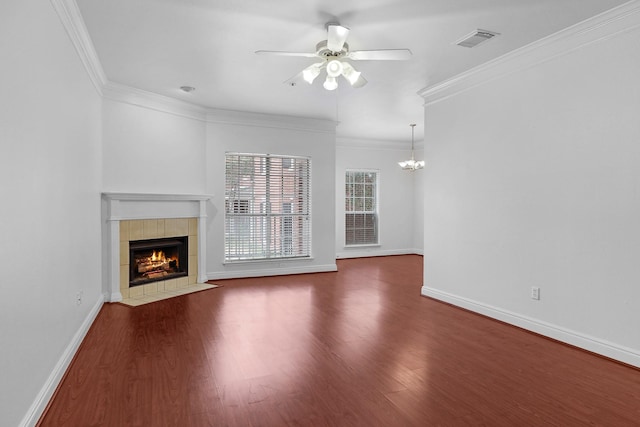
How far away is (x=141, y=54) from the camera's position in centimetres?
402

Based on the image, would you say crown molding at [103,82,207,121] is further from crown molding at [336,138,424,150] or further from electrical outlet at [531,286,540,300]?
electrical outlet at [531,286,540,300]

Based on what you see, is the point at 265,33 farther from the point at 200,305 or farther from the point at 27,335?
the point at 200,305

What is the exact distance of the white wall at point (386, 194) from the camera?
9227 millimetres

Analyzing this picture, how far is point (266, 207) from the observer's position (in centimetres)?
691

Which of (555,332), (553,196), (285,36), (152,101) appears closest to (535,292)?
(555,332)

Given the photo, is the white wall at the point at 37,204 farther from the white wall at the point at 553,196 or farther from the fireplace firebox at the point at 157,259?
the white wall at the point at 553,196

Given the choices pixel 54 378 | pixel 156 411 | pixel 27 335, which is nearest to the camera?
pixel 27 335

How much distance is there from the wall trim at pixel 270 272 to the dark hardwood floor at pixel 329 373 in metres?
1.78

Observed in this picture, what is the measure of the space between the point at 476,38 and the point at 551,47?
0.74 meters

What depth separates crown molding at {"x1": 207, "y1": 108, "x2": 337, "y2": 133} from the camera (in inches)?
252

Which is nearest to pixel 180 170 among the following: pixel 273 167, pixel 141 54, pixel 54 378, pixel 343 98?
pixel 273 167

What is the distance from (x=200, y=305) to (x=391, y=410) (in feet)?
10.4

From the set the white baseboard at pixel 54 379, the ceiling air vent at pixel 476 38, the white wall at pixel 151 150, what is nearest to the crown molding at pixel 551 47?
the ceiling air vent at pixel 476 38

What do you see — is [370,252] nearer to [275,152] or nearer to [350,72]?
[275,152]
